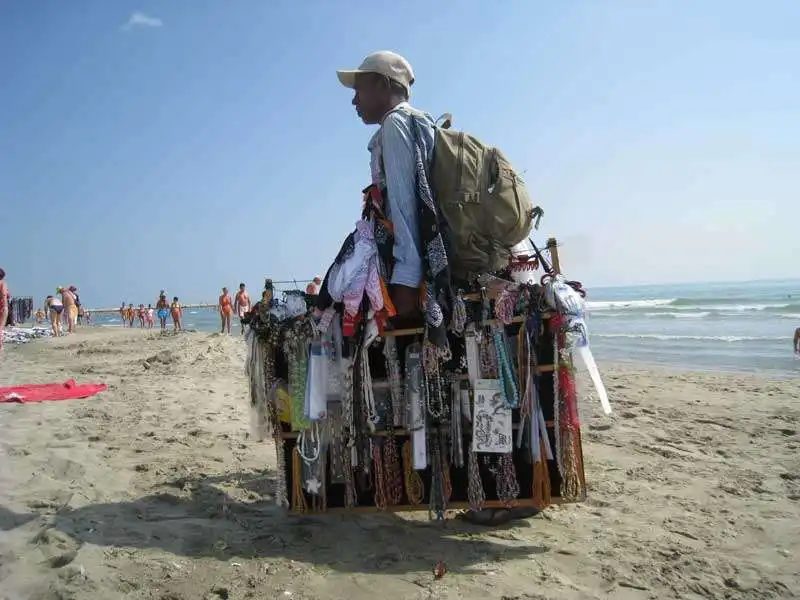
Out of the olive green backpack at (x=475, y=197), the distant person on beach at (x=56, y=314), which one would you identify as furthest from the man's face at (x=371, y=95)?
the distant person on beach at (x=56, y=314)

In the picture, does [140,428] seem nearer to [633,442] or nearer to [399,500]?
[399,500]

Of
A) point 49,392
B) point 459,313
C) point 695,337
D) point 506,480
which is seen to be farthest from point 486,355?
point 695,337

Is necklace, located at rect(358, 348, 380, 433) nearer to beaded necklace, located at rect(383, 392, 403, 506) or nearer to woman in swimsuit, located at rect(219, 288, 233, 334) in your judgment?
beaded necklace, located at rect(383, 392, 403, 506)

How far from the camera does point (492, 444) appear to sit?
2.78 metres

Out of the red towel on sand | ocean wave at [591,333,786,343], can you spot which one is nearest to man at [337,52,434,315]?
the red towel on sand

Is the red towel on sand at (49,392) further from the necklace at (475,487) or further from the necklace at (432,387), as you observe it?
the necklace at (475,487)

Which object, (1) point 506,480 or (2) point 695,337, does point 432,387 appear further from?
(2) point 695,337

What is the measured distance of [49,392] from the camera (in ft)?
21.5

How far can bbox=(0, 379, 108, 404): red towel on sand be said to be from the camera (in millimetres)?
5866

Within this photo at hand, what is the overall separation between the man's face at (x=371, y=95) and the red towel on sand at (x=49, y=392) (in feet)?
16.6

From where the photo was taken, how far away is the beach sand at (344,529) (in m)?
2.36

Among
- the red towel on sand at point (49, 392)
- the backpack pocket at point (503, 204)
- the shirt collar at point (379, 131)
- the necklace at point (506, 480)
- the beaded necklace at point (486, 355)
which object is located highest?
the shirt collar at point (379, 131)

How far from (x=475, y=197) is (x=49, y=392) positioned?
6097 millimetres

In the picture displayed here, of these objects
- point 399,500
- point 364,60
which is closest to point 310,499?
point 399,500
